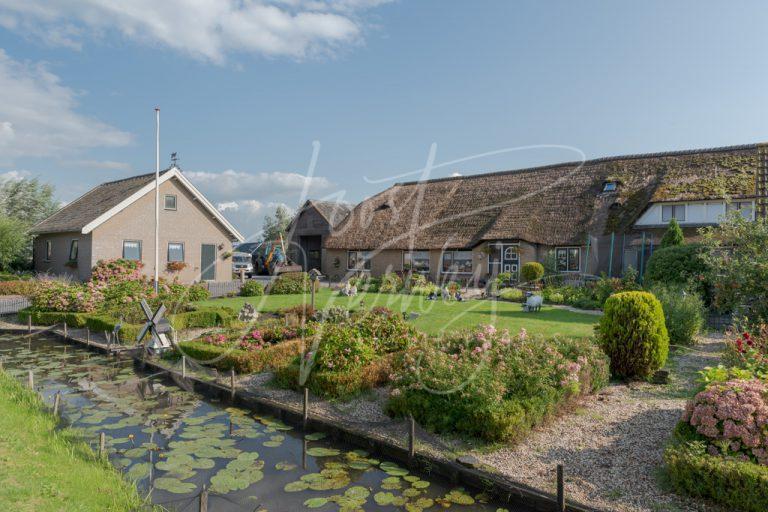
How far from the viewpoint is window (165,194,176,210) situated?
28.5m

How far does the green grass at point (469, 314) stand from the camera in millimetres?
15234

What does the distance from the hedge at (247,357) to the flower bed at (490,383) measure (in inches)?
149

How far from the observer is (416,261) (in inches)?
1321

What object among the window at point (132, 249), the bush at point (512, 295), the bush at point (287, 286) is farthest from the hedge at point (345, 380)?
the window at point (132, 249)

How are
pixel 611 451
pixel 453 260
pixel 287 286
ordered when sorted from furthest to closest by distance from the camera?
pixel 453 260 → pixel 287 286 → pixel 611 451


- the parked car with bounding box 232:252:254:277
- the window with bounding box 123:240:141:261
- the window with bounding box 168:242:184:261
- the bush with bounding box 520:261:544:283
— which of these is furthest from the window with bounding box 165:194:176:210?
the bush with bounding box 520:261:544:283

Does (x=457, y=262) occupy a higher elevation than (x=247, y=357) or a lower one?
higher

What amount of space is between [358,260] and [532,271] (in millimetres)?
14094

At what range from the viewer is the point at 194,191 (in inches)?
1153

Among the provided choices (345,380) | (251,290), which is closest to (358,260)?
(251,290)

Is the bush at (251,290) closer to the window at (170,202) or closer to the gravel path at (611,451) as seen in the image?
the window at (170,202)

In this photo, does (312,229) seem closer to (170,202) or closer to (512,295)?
(170,202)

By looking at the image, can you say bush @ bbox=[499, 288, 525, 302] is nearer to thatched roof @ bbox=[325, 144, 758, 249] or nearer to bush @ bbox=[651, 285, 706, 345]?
thatched roof @ bbox=[325, 144, 758, 249]

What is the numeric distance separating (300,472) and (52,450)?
11.8 ft
